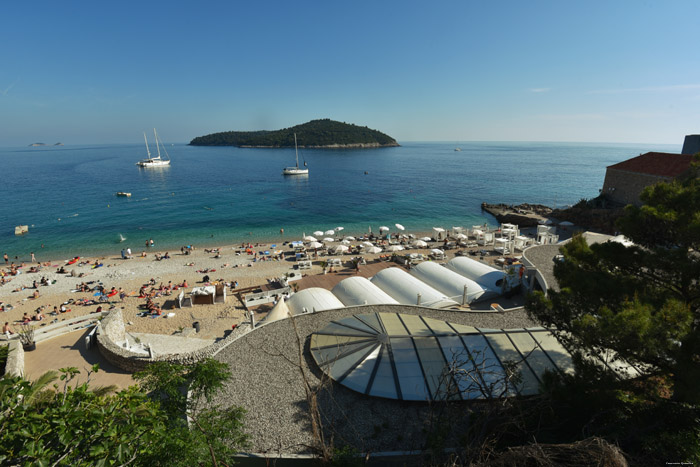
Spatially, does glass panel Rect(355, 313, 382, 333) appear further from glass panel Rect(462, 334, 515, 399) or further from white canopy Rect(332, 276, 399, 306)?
white canopy Rect(332, 276, 399, 306)

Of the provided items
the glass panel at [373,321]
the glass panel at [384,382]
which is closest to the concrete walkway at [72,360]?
the glass panel at [373,321]

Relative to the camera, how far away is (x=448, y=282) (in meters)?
20.7

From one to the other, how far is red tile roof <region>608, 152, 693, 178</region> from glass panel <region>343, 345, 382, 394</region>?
46450 mm

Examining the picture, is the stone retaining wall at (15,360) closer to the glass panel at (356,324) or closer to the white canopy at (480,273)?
the glass panel at (356,324)

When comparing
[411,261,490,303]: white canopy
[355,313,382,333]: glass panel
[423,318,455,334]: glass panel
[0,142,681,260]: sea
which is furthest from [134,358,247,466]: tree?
[0,142,681,260]: sea

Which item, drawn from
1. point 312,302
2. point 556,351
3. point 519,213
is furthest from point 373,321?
point 519,213

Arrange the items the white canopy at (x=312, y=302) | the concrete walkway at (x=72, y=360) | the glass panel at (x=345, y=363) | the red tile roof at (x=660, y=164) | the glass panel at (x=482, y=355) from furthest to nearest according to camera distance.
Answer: the red tile roof at (x=660, y=164) → the white canopy at (x=312, y=302) → the concrete walkway at (x=72, y=360) → the glass panel at (x=345, y=363) → the glass panel at (x=482, y=355)

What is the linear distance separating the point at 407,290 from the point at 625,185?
146 ft

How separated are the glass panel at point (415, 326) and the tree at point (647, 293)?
4125 mm

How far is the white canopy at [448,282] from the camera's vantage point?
19.6 meters

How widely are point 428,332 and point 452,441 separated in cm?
375

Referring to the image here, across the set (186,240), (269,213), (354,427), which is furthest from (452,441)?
(269,213)

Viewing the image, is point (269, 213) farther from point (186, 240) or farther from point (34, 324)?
point (34, 324)

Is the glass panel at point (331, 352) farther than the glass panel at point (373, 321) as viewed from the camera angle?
No
